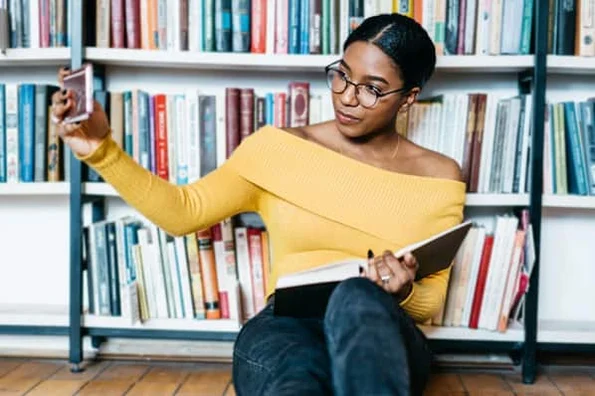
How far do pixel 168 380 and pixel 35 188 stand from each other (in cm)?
59

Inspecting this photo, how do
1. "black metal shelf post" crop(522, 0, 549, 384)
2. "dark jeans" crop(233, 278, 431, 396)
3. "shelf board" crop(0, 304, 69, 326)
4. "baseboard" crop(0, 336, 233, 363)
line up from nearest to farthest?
"dark jeans" crop(233, 278, 431, 396)
"black metal shelf post" crop(522, 0, 549, 384)
"shelf board" crop(0, 304, 69, 326)
"baseboard" crop(0, 336, 233, 363)

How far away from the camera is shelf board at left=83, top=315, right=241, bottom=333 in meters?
1.80

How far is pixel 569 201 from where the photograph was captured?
1771 millimetres

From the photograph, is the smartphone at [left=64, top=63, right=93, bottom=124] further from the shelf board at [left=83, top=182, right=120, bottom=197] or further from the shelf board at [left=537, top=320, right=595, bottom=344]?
the shelf board at [left=537, top=320, right=595, bottom=344]

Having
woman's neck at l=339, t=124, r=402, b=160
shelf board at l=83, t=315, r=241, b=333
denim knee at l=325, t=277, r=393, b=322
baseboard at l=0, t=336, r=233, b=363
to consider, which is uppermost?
woman's neck at l=339, t=124, r=402, b=160

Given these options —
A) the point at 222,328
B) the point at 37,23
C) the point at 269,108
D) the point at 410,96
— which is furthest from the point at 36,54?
the point at 410,96

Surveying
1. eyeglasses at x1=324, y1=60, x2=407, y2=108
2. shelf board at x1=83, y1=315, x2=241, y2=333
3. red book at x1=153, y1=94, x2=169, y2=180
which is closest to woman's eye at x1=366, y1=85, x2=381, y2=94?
eyeglasses at x1=324, y1=60, x2=407, y2=108

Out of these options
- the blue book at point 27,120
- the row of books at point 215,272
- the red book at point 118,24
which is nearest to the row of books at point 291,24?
the red book at point 118,24

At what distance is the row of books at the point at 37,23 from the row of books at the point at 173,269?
47 cm

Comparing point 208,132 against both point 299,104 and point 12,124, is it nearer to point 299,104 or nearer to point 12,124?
point 299,104

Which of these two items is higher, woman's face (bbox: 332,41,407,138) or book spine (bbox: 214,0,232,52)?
book spine (bbox: 214,0,232,52)

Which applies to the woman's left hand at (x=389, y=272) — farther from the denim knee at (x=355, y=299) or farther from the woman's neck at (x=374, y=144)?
the woman's neck at (x=374, y=144)

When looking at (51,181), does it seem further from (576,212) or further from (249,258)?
(576,212)

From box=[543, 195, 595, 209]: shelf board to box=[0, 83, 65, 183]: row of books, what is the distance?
4.06 ft
